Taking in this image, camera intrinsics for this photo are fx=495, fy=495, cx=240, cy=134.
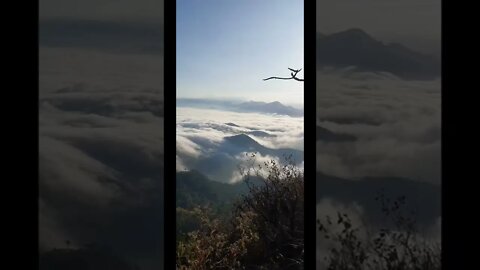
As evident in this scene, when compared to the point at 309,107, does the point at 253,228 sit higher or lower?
lower

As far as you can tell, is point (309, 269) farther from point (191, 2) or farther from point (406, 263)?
point (191, 2)

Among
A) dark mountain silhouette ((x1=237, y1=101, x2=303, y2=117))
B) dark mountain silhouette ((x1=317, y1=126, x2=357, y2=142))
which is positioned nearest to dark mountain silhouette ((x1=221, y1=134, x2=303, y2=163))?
dark mountain silhouette ((x1=237, y1=101, x2=303, y2=117))

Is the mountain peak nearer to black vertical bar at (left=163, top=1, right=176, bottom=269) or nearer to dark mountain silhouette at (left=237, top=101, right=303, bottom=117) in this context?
dark mountain silhouette at (left=237, top=101, right=303, bottom=117)

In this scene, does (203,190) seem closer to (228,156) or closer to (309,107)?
(228,156)

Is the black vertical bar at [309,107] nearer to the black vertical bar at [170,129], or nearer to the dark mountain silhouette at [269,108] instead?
the dark mountain silhouette at [269,108]

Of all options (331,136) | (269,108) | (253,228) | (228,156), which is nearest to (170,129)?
(228,156)
